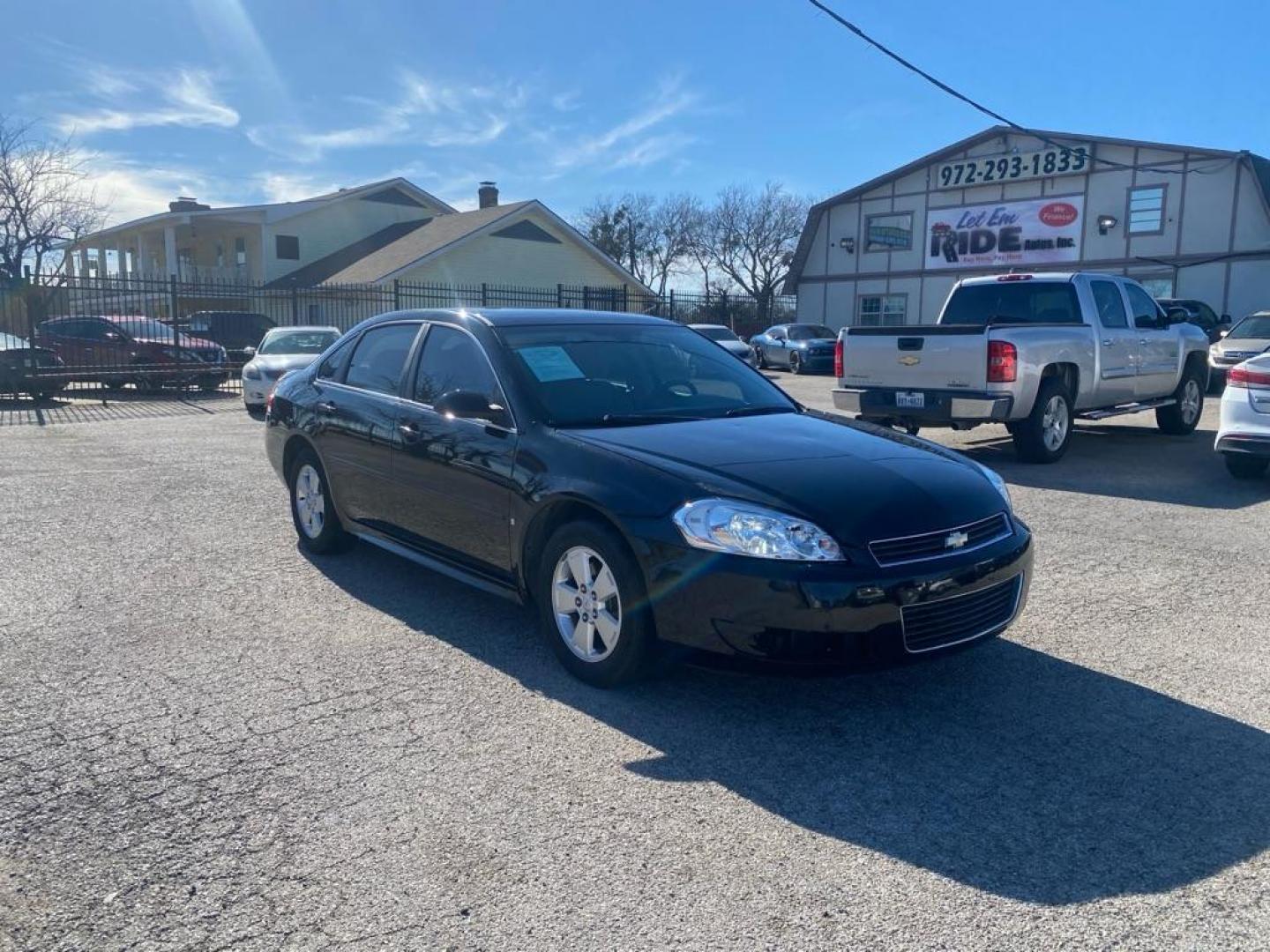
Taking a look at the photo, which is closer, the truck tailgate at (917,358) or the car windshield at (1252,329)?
the truck tailgate at (917,358)

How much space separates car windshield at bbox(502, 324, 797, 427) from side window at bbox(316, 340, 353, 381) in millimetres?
1621

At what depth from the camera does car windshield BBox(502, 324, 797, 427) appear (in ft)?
15.8

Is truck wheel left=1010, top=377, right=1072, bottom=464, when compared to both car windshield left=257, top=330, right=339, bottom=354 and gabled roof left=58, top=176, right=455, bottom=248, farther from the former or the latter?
gabled roof left=58, top=176, right=455, bottom=248

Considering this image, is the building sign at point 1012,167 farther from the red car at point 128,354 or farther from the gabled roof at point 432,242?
the red car at point 128,354

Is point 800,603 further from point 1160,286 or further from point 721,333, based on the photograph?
point 1160,286

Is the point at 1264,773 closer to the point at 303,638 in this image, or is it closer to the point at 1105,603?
the point at 1105,603

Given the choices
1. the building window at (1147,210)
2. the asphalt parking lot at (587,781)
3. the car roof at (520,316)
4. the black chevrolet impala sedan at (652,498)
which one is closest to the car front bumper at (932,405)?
the asphalt parking lot at (587,781)

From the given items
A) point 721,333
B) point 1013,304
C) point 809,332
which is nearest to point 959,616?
point 1013,304

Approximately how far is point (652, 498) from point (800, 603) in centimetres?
71

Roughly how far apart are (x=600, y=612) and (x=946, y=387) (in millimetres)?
6873

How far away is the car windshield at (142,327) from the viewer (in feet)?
70.5

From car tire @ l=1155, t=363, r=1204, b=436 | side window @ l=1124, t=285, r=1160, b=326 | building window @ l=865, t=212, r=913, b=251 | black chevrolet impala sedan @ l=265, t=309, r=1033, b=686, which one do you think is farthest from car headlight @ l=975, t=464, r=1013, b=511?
building window @ l=865, t=212, r=913, b=251

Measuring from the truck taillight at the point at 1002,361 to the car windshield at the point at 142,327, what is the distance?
58.8 feet

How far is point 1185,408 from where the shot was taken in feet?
41.9
